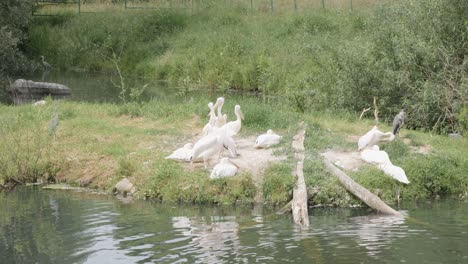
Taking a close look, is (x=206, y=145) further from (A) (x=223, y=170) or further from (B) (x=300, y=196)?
(B) (x=300, y=196)

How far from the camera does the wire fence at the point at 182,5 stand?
3741 cm

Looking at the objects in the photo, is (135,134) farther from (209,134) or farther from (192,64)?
(192,64)

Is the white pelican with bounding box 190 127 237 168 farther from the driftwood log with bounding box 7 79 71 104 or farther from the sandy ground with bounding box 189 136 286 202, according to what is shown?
the driftwood log with bounding box 7 79 71 104

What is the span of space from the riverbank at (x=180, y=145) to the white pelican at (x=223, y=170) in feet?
0.39

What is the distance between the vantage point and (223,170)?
15484 mm

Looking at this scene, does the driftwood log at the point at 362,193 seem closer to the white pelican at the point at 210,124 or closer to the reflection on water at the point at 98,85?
the white pelican at the point at 210,124

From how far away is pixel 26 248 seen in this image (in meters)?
12.8

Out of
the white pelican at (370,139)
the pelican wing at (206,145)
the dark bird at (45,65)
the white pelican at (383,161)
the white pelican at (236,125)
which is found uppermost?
the dark bird at (45,65)

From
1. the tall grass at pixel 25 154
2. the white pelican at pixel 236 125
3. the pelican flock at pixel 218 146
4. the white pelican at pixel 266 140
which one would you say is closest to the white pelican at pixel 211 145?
the pelican flock at pixel 218 146

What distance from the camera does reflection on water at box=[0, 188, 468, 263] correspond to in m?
11.8

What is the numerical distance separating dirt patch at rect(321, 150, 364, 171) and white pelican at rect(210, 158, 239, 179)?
1.91 meters

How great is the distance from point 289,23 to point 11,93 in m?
11.8

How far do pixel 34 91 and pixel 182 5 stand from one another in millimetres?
15004

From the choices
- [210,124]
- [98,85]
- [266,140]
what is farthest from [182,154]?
[98,85]
